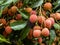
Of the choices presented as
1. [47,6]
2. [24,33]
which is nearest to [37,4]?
[47,6]

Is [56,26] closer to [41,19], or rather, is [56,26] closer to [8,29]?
[41,19]

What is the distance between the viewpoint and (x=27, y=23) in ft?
3.00

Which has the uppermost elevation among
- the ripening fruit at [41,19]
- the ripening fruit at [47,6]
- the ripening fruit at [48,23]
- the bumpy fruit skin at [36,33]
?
the ripening fruit at [47,6]

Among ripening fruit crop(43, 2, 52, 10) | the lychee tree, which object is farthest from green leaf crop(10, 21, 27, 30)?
ripening fruit crop(43, 2, 52, 10)

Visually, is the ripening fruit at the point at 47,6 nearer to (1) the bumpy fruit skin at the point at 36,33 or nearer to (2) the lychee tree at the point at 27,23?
(2) the lychee tree at the point at 27,23

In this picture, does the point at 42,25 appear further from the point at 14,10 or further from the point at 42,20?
the point at 14,10

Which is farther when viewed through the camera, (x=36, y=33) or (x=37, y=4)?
(x=37, y=4)

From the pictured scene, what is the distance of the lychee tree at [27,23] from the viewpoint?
2.90ft

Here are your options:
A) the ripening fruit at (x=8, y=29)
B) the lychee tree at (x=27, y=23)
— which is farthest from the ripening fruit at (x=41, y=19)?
the ripening fruit at (x=8, y=29)

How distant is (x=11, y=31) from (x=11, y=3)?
12 cm

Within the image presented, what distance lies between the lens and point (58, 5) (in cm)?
105

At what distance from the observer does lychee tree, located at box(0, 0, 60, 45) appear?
2.90 feet

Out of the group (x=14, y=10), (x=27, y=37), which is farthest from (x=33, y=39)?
(x=14, y=10)

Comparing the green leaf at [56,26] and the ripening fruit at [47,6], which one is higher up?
the ripening fruit at [47,6]
